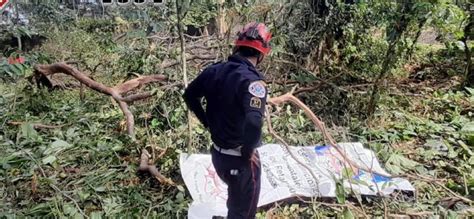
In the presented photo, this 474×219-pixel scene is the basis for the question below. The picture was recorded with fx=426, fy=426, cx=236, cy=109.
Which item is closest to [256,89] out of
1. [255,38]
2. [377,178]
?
[255,38]

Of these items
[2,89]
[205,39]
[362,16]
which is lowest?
[2,89]

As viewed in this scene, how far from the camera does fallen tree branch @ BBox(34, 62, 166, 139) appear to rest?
3679mm

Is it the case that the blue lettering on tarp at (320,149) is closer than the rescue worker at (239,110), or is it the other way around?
the rescue worker at (239,110)

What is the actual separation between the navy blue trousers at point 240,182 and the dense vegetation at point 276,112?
0.52m

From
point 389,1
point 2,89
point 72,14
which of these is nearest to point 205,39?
point 389,1

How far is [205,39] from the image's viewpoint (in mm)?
4926

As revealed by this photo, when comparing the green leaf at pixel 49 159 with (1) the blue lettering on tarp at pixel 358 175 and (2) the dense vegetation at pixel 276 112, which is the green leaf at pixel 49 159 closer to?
(2) the dense vegetation at pixel 276 112

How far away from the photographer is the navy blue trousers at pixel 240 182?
2.28 meters

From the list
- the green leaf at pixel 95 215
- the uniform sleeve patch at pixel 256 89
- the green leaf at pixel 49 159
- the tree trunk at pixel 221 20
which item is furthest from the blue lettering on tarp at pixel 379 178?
Result: the green leaf at pixel 49 159

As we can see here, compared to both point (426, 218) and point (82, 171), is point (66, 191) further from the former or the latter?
point (426, 218)

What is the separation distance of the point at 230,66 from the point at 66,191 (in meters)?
1.54

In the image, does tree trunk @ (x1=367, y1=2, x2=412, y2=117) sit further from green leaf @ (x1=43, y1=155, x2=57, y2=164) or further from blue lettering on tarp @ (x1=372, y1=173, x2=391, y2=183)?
green leaf @ (x1=43, y1=155, x2=57, y2=164)

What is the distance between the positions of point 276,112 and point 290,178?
878mm

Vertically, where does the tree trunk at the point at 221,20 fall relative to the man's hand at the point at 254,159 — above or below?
above
